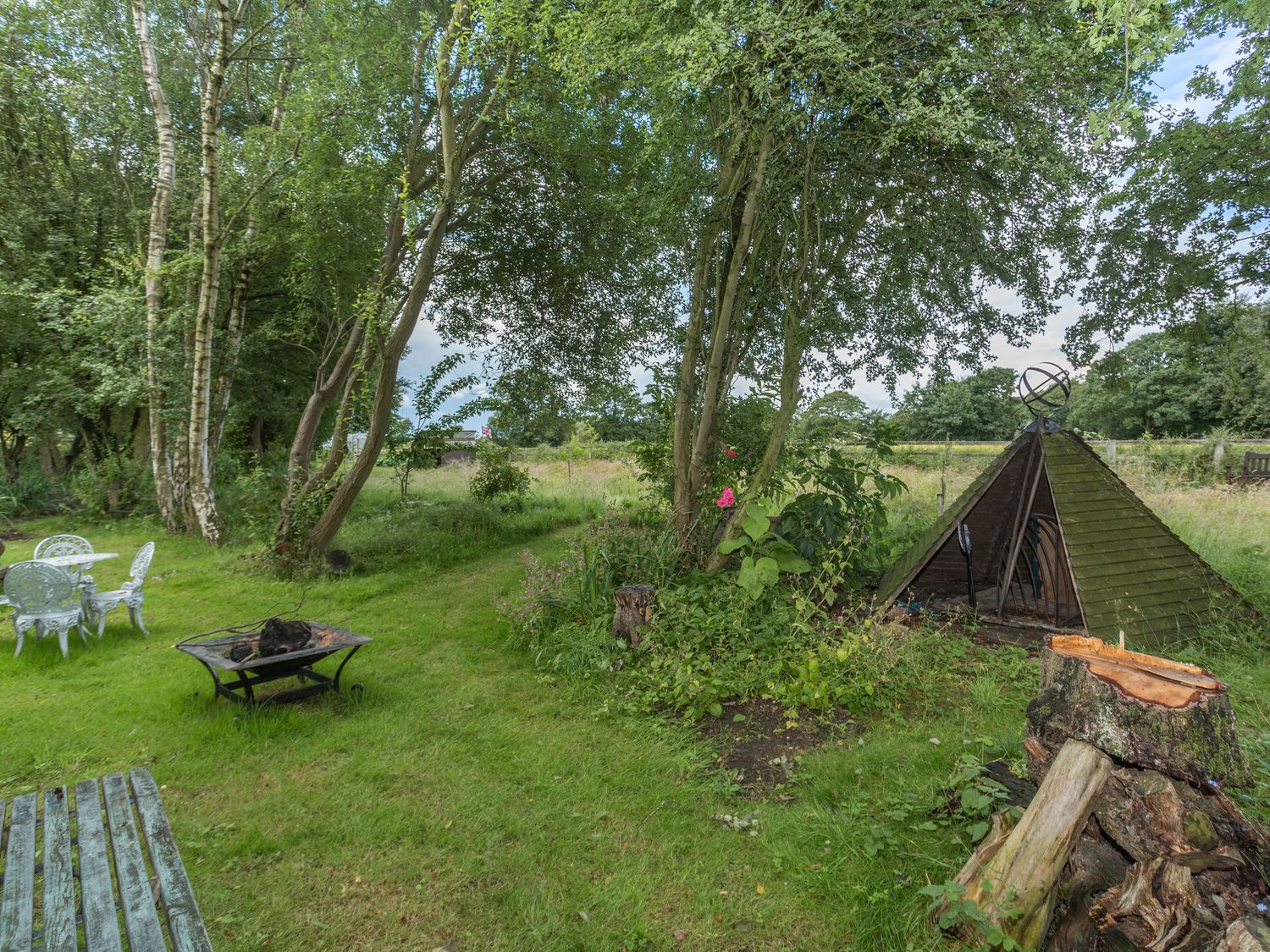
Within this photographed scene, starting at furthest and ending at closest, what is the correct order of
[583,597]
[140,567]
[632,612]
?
[140,567] < [583,597] < [632,612]

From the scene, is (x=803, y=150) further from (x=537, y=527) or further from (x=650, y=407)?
(x=537, y=527)

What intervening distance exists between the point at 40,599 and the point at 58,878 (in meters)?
4.97

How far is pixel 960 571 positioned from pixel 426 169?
893 centimetres

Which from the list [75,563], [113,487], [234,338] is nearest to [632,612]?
[75,563]

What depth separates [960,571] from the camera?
7.04m

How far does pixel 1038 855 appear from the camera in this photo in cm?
237

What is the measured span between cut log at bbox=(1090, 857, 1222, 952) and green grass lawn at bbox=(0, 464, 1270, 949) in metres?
0.61

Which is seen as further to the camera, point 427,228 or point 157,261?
point 157,261

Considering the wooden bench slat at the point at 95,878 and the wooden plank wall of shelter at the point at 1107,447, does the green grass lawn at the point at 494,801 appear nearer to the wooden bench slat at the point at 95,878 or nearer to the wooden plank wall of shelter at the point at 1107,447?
the wooden bench slat at the point at 95,878

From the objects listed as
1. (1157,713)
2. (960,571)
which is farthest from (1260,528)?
(1157,713)

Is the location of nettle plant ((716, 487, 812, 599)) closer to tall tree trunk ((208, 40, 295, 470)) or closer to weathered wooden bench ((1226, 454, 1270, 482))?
tall tree trunk ((208, 40, 295, 470))

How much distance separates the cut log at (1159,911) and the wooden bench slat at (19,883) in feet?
11.1

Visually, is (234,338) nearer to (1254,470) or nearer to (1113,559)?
(1113,559)

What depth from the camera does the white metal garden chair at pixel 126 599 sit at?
6352mm
